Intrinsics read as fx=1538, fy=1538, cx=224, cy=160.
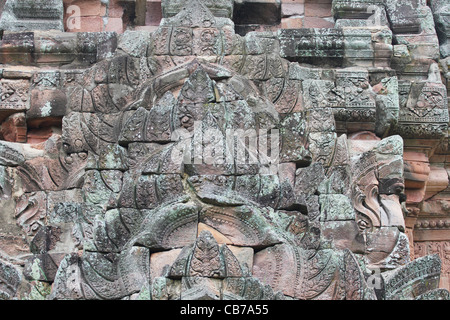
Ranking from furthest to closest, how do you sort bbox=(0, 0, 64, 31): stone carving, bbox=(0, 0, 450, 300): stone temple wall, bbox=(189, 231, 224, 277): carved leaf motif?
bbox=(0, 0, 64, 31): stone carving
bbox=(0, 0, 450, 300): stone temple wall
bbox=(189, 231, 224, 277): carved leaf motif

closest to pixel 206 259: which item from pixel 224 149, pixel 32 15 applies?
pixel 224 149

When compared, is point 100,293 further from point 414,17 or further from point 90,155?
point 414,17

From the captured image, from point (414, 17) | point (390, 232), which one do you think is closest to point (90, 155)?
point (390, 232)

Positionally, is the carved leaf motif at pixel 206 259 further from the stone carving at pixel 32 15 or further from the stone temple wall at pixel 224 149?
the stone carving at pixel 32 15

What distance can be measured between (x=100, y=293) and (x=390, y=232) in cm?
232

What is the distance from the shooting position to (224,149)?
1014 centimetres

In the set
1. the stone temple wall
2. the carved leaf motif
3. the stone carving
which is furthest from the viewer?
the stone carving

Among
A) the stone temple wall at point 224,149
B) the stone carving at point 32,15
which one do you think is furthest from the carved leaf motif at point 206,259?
the stone carving at point 32,15

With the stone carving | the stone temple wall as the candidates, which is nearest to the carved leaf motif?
the stone temple wall

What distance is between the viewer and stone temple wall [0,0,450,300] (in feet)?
32.1

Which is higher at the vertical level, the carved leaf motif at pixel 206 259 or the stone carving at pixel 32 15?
the stone carving at pixel 32 15

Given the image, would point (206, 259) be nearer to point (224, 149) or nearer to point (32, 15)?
point (224, 149)

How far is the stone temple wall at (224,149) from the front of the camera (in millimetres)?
9797

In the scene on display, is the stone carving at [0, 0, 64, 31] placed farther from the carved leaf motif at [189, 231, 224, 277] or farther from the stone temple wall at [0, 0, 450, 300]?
the carved leaf motif at [189, 231, 224, 277]
